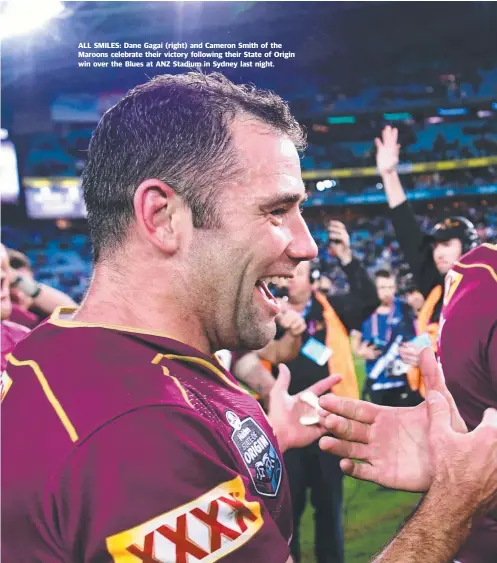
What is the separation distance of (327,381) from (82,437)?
0.64m

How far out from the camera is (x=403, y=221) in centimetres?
146

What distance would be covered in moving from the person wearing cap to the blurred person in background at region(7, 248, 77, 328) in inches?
35.1

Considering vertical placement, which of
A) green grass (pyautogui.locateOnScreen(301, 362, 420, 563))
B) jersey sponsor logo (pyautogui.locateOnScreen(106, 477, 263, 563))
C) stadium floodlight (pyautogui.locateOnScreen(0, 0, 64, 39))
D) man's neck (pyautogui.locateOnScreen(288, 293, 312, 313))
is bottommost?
green grass (pyautogui.locateOnScreen(301, 362, 420, 563))

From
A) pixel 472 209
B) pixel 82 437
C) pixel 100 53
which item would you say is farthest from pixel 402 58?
pixel 82 437

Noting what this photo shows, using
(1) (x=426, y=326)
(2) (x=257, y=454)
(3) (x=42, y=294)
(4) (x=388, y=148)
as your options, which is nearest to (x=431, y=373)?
(2) (x=257, y=454)

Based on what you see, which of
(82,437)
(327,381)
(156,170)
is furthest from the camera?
(327,381)

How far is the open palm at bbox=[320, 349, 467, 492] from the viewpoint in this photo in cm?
93

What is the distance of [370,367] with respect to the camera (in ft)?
4.86

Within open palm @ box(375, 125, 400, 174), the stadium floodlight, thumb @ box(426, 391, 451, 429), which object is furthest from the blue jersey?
the stadium floodlight

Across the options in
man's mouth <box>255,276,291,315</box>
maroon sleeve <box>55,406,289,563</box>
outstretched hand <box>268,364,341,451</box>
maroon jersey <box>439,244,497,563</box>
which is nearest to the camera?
maroon sleeve <box>55,406,289,563</box>

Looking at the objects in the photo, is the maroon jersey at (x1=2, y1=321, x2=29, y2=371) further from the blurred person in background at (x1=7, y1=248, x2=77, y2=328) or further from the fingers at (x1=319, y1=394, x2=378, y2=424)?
the fingers at (x1=319, y1=394, x2=378, y2=424)

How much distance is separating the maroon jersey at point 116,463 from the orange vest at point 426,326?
2.86 ft

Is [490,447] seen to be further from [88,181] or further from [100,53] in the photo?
[100,53]

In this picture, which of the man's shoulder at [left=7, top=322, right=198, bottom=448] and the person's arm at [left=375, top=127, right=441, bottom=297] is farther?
the person's arm at [left=375, top=127, right=441, bottom=297]
